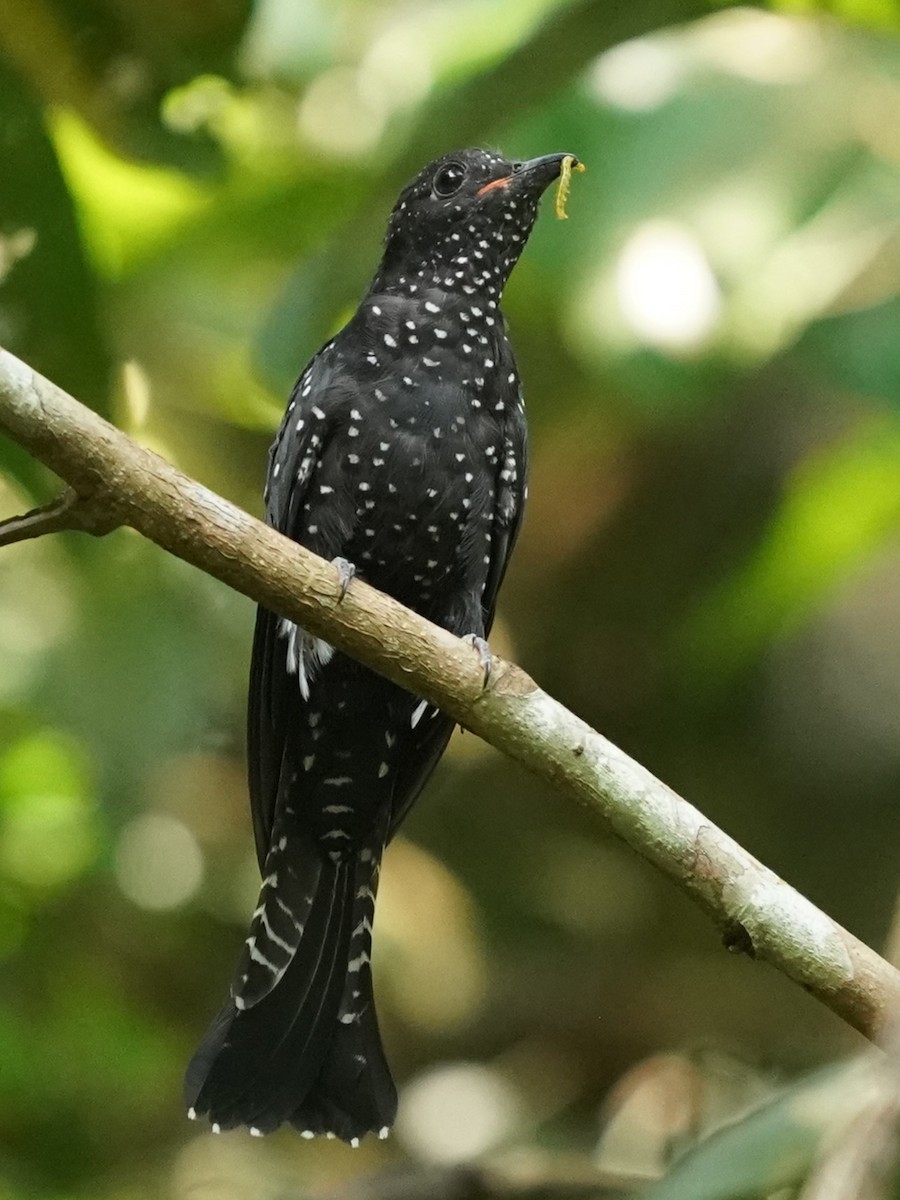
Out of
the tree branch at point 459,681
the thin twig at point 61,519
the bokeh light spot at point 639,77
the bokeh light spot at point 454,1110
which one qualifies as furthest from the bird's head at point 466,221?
the bokeh light spot at point 454,1110

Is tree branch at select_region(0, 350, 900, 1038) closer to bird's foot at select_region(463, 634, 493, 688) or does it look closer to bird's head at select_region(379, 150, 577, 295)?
bird's foot at select_region(463, 634, 493, 688)

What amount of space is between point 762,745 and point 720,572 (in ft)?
1.68

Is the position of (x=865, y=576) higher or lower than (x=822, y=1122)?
higher

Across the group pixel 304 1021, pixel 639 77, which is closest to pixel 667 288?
pixel 639 77

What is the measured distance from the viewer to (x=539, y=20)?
372 cm

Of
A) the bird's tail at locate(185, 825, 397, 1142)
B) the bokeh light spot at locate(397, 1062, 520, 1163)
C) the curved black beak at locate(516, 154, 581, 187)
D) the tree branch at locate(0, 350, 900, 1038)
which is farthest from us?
the bokeh light spot at locate(397, 1062, 520, 1163)

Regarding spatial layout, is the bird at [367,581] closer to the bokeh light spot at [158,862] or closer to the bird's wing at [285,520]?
the bird's wing at [285,520]

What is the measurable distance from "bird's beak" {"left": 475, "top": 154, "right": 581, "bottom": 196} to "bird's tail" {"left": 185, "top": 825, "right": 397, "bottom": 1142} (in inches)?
61.5

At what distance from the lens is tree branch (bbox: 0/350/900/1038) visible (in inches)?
99.9

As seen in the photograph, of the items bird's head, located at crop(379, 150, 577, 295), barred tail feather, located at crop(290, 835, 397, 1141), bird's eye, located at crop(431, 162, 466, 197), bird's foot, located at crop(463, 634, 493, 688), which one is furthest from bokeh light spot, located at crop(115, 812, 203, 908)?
bird's eye, located at crop(431, 162, 466, 197)

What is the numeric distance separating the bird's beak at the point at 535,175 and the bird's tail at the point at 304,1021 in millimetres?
1562

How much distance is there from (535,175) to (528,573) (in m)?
1.52

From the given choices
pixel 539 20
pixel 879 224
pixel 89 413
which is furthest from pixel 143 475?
pixel 879 224

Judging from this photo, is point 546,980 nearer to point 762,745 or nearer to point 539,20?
point 762,745
